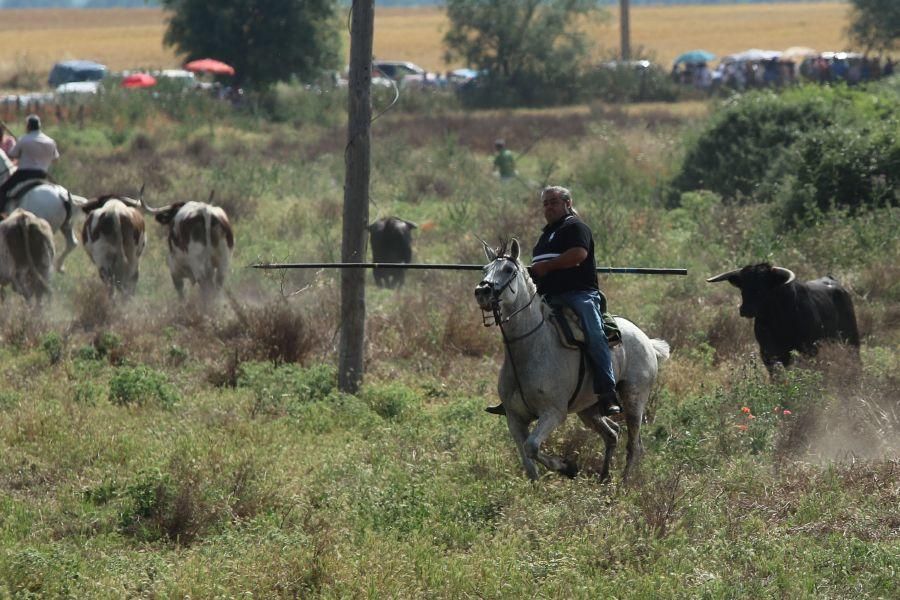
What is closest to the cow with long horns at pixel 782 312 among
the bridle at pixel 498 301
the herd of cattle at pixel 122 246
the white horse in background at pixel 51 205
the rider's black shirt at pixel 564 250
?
the rider's black shirt at pixel 564 250

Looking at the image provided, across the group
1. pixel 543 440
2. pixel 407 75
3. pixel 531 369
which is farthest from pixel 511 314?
pixel 407 75

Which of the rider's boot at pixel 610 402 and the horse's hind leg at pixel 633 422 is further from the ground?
the rider's boot at pixel 610 402

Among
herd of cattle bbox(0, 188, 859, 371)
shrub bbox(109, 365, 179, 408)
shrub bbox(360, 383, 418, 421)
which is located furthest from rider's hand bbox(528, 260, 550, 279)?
herd of cattle bbox(0, 188, 859, 371)

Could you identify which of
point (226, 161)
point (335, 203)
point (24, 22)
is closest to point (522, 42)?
point (226, 161)

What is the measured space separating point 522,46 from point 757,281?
4883 cm

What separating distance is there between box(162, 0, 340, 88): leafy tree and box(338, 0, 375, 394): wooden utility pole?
3984 cm

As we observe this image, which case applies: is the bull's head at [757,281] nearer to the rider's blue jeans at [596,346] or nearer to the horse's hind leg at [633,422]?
the horse's hind leg at [633,422]

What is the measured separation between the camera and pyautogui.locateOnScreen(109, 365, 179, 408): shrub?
476 inches

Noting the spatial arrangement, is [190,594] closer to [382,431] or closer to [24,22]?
[382,431]

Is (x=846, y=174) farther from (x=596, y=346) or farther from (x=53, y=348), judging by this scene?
(x=596, y=346)

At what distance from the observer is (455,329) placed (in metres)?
14.5

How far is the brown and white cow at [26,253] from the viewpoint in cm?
1627

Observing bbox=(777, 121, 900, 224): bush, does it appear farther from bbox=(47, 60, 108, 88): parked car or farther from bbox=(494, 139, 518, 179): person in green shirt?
bbox=(47, 60, 108, 88): parked car

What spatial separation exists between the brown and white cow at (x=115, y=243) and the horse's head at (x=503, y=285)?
9151 millimetres
